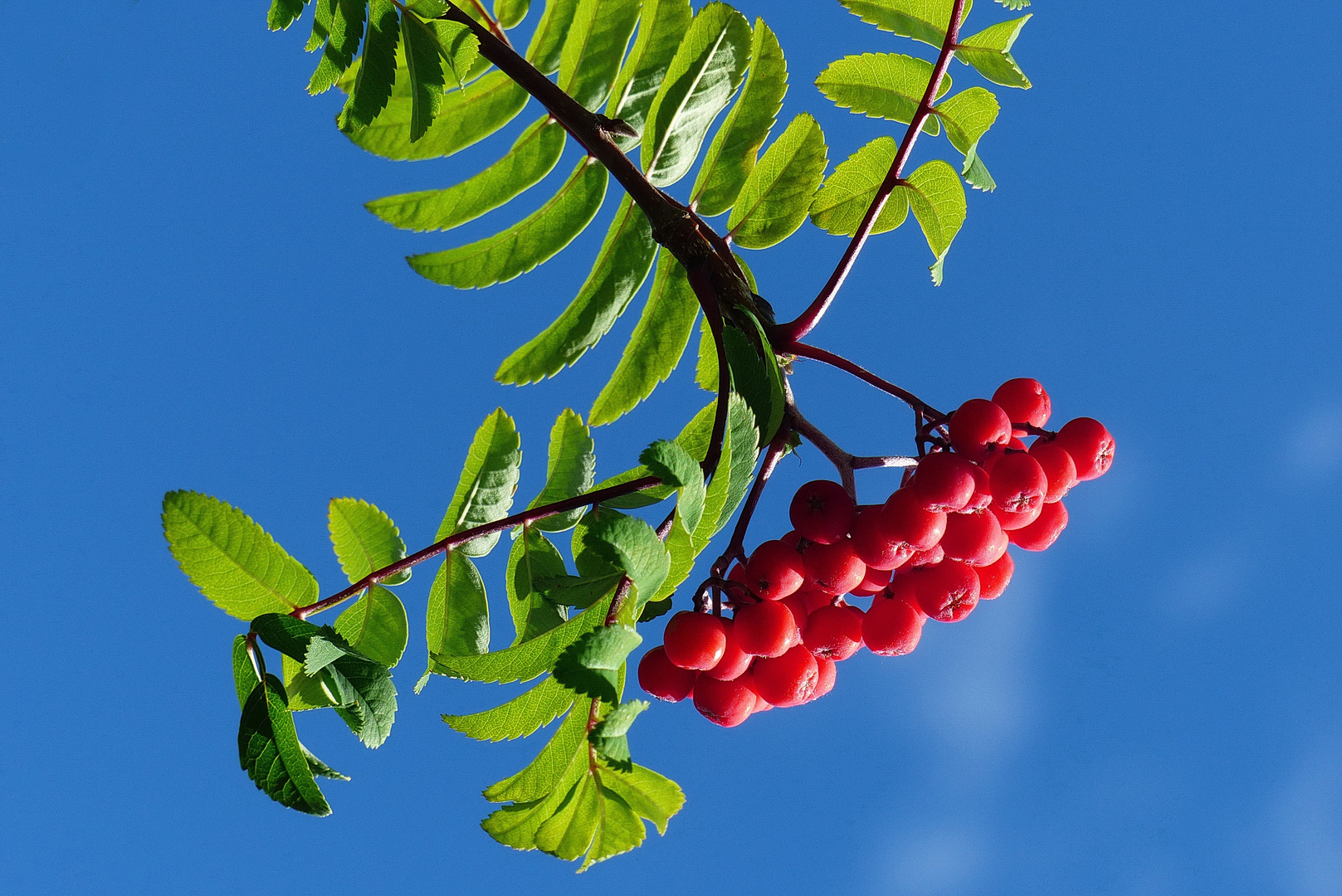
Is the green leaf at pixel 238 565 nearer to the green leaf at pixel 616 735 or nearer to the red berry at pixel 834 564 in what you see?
the green leaf at pixel 616 735

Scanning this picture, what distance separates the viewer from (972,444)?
1839 mm

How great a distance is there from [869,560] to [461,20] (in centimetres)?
145

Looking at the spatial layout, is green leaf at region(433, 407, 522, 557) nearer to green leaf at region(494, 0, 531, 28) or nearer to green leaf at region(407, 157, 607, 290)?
green leaf at region(407, 157, 607, 290)

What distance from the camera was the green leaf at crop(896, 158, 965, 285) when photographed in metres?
2.21

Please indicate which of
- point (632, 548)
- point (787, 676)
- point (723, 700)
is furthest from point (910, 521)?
point (632, 548)

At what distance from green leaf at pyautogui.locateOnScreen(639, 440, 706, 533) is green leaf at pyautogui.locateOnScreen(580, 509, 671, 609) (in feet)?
0.22

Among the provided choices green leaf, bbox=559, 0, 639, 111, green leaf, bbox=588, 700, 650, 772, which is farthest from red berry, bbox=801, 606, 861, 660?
green leaf, bbox=559, 0, 639, 111

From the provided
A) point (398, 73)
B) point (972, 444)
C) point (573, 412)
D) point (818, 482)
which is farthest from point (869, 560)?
point (398, 73)

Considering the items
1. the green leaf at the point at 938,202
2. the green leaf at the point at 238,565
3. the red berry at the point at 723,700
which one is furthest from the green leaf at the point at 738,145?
the green leaf at the point at 238,565

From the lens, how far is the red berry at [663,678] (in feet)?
6.19

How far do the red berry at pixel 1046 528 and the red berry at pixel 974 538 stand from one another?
123mm

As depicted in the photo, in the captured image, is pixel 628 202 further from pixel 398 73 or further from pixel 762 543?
pixel 762 543

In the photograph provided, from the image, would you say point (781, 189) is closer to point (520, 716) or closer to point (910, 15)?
point (910, 15)

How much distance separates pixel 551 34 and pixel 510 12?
0.11 m
